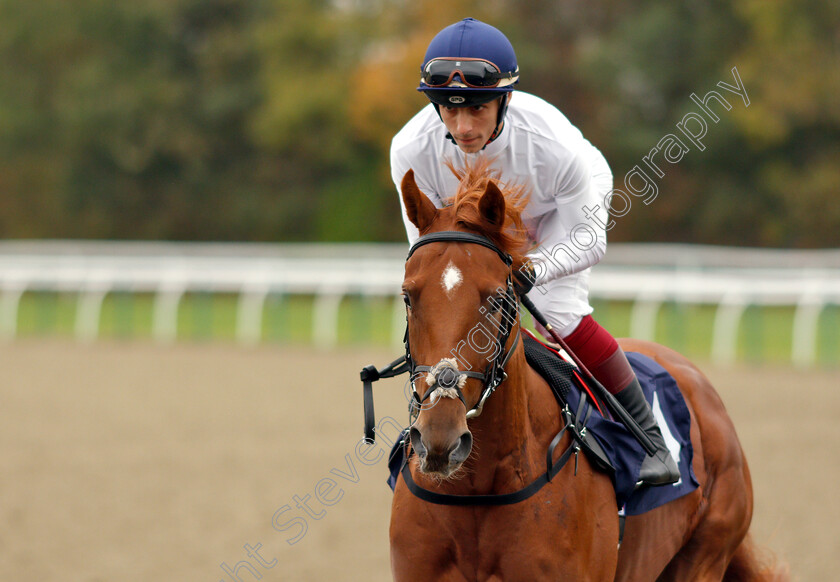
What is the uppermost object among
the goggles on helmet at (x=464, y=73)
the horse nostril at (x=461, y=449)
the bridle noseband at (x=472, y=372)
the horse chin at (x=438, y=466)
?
the goggles on helmet at (x=464, y=73)

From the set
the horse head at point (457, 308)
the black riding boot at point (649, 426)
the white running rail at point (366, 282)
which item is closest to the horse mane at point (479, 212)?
the horse head at point (457, 308)

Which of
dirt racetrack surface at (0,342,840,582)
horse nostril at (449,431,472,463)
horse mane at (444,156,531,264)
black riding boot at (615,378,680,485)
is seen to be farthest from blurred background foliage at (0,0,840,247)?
horse nostril at (449,431,472,463)

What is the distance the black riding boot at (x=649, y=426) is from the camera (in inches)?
136

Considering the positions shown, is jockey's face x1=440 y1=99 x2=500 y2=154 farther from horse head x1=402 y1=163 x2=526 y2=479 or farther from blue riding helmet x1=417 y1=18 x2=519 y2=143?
horse head x1=402 y1=163 x2=526 y2=479

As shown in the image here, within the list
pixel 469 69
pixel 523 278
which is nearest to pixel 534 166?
pixel 469 69

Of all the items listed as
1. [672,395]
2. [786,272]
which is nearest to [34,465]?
[672,395]

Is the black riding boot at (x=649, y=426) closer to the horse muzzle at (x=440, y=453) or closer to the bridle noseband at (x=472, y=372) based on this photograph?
the bridle noseband at (x=472, y=372)

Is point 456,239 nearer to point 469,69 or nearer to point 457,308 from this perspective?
point 457,308

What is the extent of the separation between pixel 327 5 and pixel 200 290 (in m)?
14.7

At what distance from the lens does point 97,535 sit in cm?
632

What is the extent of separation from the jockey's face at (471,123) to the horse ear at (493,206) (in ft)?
1.25

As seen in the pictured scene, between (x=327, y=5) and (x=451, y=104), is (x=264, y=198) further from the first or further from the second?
(x=451, y=104)

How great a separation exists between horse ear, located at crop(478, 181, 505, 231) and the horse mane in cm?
1

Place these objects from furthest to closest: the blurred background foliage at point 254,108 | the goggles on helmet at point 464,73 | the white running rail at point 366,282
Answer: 1. the blurred background foliage at point 254,108
2. the white running rail at point 366,282
3. the goggles on helmet at point 464,73
